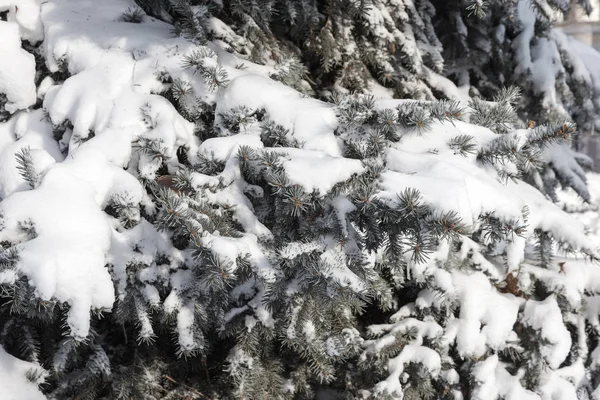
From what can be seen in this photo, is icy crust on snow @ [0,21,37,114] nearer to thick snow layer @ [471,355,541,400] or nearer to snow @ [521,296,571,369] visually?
thick snow layer @ [471,355,541,400]

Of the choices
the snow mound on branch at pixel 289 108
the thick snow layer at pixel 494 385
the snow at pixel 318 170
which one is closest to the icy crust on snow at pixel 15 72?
the snow mound on branch at pixel 289 108

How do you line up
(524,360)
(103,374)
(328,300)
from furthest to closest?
(524,360) → (103,374) → (328,300)

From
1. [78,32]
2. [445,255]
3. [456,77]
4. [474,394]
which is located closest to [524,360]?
[474,394]

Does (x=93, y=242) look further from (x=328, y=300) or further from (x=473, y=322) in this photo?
(x=473, y=322)

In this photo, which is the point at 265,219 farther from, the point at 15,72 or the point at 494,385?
the point at 494,385

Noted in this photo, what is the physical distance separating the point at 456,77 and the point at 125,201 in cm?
255

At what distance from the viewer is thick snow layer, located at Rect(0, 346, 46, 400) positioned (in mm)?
1878

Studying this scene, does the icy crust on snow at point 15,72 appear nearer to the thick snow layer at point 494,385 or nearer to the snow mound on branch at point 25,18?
the snow mound on branch at point 25,18

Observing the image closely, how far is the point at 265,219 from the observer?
2.02 meters

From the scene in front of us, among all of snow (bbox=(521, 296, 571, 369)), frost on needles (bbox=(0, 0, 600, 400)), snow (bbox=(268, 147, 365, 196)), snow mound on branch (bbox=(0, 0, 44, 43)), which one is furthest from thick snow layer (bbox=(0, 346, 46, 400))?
snow (bbox=(521, 296, 571, 369))

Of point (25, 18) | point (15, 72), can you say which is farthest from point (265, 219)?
point (25, 18)

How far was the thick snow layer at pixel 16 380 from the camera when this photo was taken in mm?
1878

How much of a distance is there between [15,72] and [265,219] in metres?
1.25

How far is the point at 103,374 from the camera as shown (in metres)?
2.16
